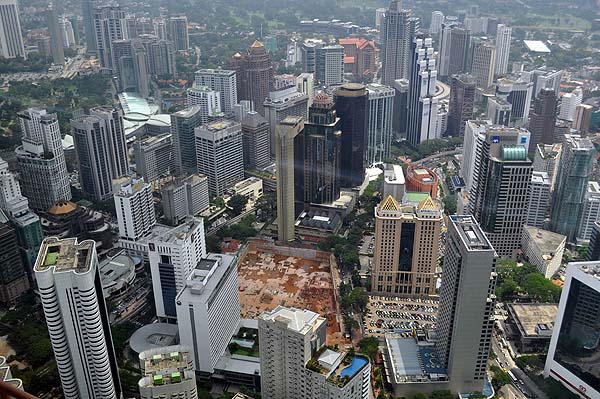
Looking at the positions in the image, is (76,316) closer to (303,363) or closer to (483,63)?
(303,363)

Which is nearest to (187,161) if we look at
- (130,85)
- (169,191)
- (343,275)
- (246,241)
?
(169,191)

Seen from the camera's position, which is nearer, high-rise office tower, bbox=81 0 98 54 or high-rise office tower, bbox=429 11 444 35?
high-rise office tower, bbox=81 0 98 54

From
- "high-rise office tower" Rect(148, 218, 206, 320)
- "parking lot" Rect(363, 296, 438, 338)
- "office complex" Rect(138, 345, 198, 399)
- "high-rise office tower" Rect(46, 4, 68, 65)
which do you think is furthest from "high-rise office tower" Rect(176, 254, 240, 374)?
"high-rise office tower" Rect(46, 4, 68, 65)

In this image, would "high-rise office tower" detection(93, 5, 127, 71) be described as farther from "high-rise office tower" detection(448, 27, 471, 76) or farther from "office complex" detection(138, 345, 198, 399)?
"office complex" detection(138, 345, 198, 399)

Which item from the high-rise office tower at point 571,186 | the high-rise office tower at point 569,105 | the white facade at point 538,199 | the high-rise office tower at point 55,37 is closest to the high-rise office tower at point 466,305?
the high-rise office tower at point 571,186

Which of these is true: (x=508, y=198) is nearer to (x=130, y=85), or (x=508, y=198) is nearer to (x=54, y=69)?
(x=130, y=85)
